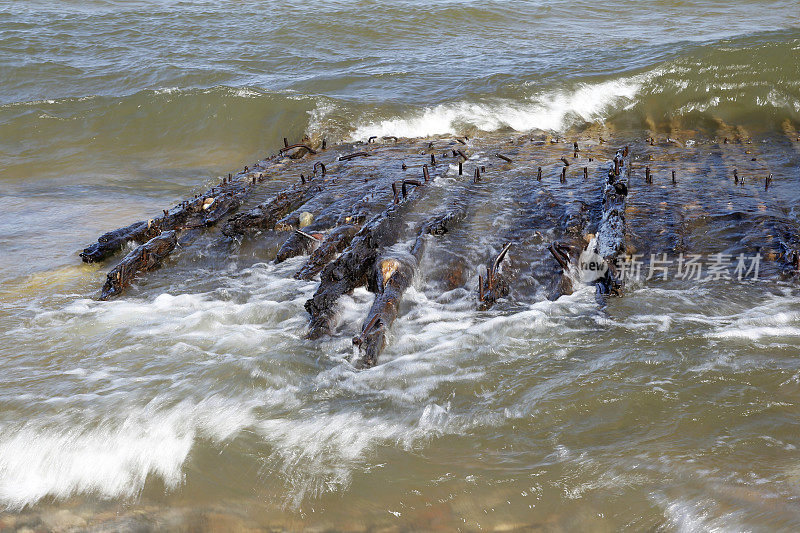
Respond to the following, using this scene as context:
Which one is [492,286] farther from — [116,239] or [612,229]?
[116,239]

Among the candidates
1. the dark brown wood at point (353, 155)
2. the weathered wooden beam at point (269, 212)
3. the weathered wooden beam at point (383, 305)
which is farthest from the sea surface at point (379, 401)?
the dark brown wood at point (353, 155)

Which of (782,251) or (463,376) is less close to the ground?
(782,251)

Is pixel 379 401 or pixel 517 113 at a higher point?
pixel 517 113

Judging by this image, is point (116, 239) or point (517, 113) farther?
point (517, 113)

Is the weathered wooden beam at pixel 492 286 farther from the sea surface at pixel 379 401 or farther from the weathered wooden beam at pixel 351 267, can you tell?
the weathered wooden beam at pixel 351 267

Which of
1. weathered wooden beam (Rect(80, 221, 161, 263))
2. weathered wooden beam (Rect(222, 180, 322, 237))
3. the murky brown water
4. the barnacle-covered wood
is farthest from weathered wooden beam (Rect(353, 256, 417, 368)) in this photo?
weathered wooden beam (Rect(80, 221, 161, 263))

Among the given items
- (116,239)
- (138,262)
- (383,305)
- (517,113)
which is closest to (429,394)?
(383,305)

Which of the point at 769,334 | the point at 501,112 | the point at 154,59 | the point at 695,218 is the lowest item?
the point at 769,334

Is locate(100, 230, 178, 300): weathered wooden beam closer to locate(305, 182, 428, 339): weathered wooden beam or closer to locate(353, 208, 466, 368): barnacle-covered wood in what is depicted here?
locate(305, 182, 428, 339): weathered wooden beam

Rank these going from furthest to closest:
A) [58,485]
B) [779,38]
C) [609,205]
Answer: [779,38], [609,205], [58,485]

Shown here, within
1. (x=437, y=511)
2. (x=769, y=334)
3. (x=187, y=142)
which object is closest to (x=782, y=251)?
(x=769, y=334)

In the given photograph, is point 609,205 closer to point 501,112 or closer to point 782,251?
point 782,251

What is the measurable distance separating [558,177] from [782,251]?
104 inches

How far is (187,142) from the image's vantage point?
1172 cm
